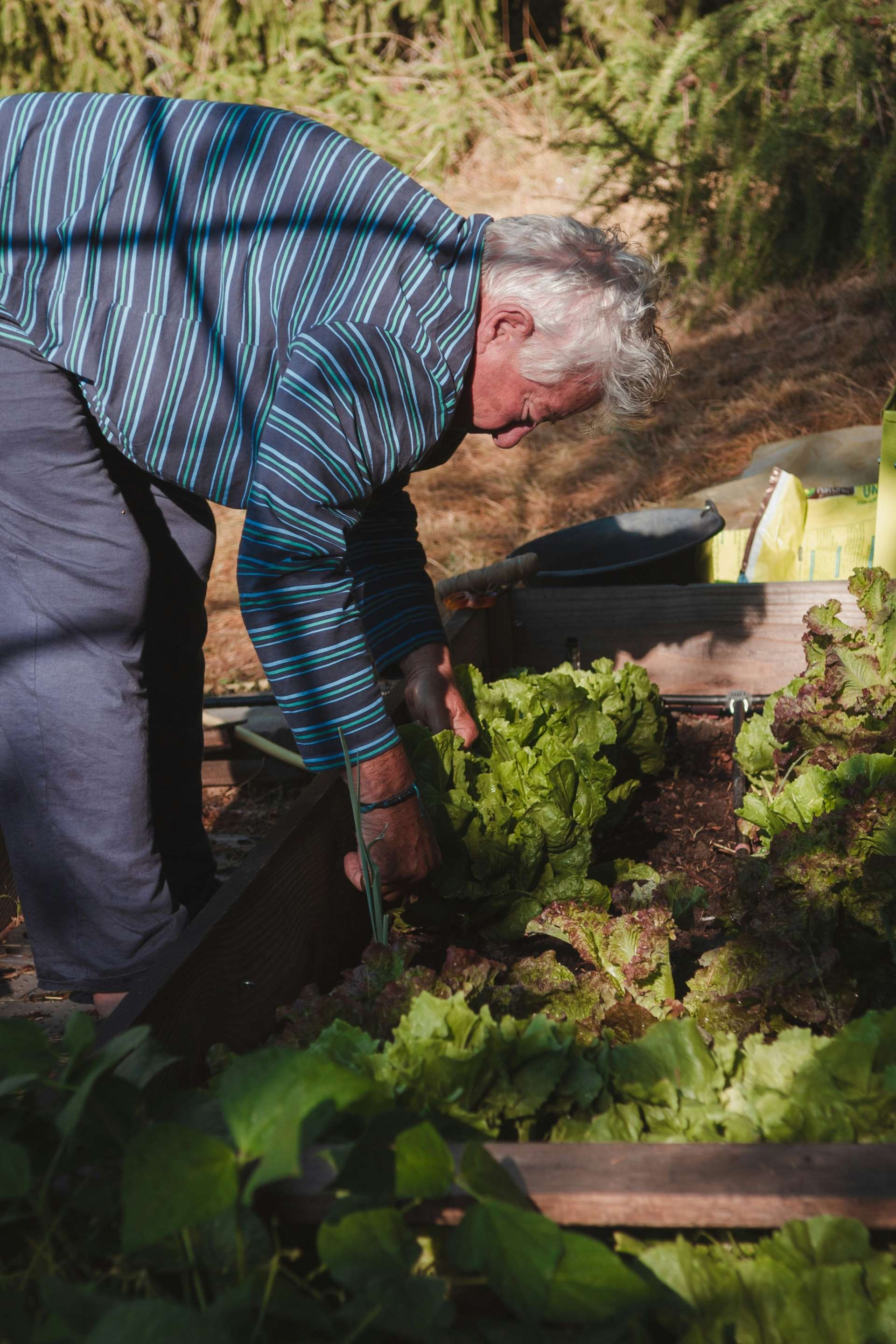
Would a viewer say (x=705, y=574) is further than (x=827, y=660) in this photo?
Yes

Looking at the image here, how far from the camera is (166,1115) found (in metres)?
0.87

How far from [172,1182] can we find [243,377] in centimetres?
121

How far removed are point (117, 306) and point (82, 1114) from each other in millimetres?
1248

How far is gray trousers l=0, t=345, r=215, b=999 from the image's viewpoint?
182cm

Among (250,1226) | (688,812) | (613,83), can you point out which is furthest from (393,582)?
(613,83)

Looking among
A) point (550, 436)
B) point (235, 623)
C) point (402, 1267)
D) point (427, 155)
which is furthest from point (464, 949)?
point (427, 155)

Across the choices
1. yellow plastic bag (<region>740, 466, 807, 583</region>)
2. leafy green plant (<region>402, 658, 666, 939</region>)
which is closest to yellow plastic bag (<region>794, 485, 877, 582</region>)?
yellow plastic bag (<region>740, 466, 807, 583</region>)

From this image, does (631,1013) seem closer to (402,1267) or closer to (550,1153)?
(550,1153)

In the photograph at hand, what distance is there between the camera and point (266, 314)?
1628 millimetres

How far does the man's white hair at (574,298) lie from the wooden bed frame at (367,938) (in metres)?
0.77

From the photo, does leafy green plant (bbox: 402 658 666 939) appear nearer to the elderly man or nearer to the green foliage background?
the elderly man

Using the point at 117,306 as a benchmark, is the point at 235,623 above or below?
below

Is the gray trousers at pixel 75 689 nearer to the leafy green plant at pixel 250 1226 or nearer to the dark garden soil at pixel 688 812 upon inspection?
the dark garden soil at pixel 688 812

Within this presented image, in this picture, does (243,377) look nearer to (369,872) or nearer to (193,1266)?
(369,872)
